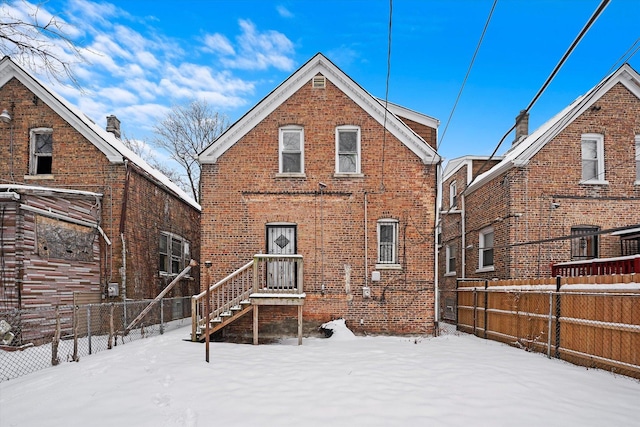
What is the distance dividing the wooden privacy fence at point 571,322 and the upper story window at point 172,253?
472 inches

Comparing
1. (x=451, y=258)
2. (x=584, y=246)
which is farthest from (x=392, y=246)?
(x=451, y=258)

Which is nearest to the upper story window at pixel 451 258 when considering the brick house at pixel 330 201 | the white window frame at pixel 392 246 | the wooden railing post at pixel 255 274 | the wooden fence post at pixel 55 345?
the brick house at pixel 330 201

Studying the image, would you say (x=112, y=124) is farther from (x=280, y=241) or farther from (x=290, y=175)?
(x=280, y=241)

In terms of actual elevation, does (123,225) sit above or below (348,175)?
below

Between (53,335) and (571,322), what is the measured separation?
42.1 ft

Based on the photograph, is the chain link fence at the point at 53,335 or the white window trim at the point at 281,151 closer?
the chain link fence at the point at 53,335

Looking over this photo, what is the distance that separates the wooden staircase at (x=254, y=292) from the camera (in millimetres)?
10031

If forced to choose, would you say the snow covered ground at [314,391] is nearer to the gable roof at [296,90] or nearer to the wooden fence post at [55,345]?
the wooden fence post at [55,345]

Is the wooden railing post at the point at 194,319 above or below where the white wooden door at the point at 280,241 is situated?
below

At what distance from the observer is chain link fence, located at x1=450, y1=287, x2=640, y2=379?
6867 millimetres

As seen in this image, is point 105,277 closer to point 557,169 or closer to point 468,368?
point 468,368

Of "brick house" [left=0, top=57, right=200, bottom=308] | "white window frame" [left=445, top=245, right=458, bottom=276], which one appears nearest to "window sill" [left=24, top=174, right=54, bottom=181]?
"brick house" [left=0, top=57, right=200, bottom=308]

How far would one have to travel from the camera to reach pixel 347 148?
39.9ft

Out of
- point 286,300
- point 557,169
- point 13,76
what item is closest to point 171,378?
point 286,300
